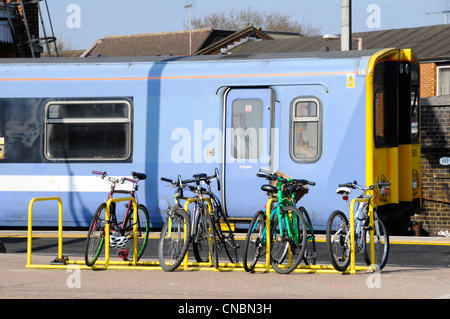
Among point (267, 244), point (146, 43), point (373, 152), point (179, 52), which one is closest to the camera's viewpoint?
point (267, 244)

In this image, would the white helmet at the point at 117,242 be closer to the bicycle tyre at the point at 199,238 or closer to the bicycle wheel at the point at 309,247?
the bicycle tyre at the point at 199,238

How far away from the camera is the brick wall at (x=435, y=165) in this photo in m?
19.5

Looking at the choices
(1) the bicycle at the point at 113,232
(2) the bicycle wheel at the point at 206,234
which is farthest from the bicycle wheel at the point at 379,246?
(1) the bicycle at the point at 113,232

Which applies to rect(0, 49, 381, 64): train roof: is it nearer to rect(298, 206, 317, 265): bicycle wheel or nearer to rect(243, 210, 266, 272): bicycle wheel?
rect(298, 206, 317, 265): bicycle wheel

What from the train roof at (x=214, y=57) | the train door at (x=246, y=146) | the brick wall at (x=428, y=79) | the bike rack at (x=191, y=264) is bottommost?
the bike rack at (x=191, y=264)

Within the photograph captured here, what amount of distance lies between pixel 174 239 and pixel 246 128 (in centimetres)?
456

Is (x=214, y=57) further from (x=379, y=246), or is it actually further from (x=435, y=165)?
(x=435, y=165)

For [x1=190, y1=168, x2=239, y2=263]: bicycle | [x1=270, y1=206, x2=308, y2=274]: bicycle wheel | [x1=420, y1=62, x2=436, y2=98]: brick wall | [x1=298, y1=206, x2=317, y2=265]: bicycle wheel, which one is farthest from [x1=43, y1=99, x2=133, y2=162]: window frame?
[x1=420, y1=62, x2=436, y2=98]: brick wall

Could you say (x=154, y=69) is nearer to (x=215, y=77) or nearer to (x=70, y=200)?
(x=215, y=77)

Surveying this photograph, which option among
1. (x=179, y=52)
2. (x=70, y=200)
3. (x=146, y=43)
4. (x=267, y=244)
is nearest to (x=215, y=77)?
(x=70, y=200)

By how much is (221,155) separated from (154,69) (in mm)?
→ 1928

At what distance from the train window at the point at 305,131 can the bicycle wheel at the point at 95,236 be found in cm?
435

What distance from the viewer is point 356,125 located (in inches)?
542
